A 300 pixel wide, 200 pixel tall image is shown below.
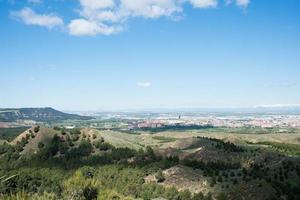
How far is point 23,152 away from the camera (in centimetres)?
15912

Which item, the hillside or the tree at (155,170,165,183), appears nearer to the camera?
the hillside

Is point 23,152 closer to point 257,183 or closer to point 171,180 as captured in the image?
point 171,180

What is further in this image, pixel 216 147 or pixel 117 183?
pixel 216 147

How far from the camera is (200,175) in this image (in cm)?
10125

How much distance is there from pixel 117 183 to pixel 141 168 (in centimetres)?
1184

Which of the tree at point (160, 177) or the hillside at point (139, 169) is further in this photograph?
the tree at point (160, 177)

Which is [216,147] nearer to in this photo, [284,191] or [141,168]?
[141,168]

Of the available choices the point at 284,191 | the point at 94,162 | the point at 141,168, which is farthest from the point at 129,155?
the point at 284,191

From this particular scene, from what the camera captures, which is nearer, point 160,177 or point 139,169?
point 160,177

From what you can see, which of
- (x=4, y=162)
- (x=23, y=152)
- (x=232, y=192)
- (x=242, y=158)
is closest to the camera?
(x=232, y=192)

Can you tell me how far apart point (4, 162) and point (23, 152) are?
11446 millimetres

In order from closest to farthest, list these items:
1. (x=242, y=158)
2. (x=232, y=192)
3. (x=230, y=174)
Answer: (x=232, y=192)
(x=230, y=174)
(x=242, y=158)

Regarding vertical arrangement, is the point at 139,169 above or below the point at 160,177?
above

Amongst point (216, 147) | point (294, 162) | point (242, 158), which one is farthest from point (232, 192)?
point (216, 147)
